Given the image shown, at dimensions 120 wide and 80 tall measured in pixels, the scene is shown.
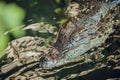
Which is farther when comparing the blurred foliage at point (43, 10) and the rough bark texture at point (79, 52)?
the blurred foliage at point (43, 10)

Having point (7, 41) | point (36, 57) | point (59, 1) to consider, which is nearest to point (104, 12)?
point (59, 1)

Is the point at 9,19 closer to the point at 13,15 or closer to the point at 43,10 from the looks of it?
the point at 13,15

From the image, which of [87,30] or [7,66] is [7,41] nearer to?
[7,66]

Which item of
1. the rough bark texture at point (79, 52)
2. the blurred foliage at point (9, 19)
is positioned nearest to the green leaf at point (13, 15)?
the blurred foliage at point (9, 19)

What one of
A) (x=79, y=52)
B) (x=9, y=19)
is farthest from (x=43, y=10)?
(x=79, y=52)

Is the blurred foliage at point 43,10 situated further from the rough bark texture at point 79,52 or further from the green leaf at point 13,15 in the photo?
the rough bark texture at point 79,52
